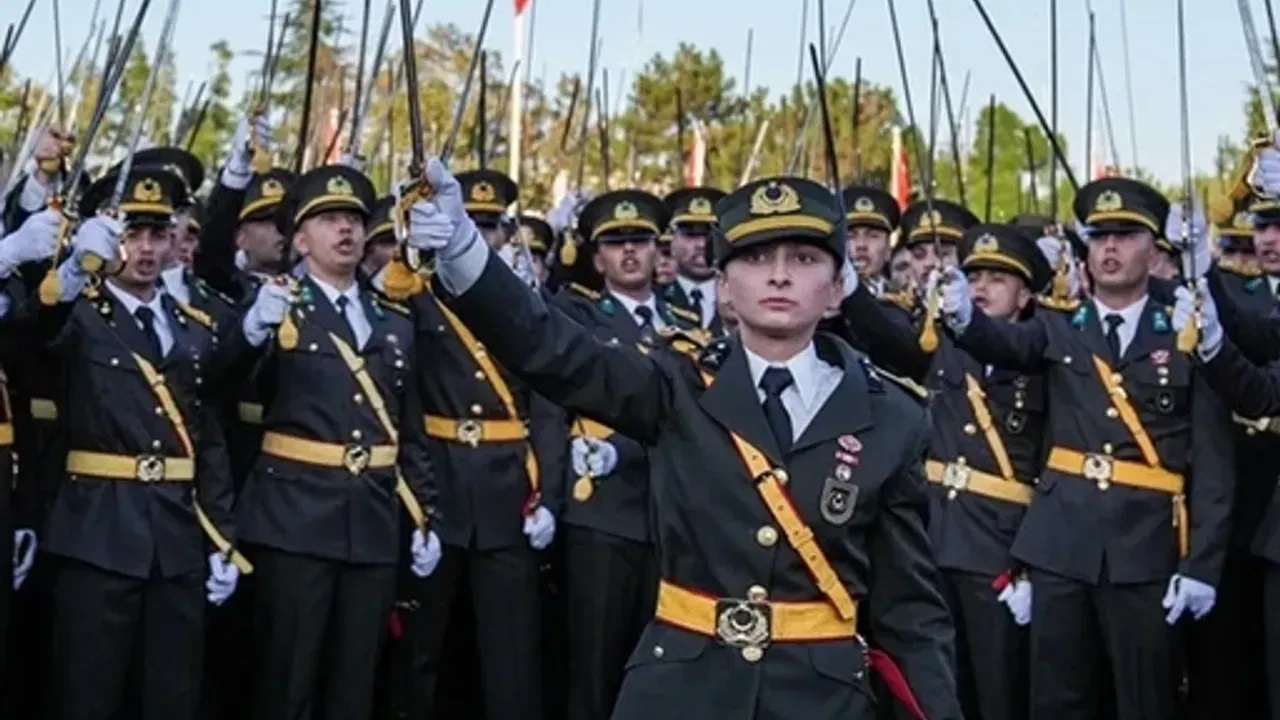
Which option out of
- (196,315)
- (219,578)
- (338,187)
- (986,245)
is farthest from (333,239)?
(986,245)

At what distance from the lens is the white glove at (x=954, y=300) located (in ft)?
23.0

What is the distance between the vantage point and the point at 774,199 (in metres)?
4.29

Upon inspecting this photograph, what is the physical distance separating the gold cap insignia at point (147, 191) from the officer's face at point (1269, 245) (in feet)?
14.6

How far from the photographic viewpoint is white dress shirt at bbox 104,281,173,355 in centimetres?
675

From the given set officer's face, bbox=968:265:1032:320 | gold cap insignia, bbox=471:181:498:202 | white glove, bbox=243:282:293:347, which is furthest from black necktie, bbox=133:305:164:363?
officer's face, bbox=968:265:1032:320

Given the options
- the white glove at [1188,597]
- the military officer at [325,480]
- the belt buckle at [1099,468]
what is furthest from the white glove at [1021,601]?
the military officer at [325,480]

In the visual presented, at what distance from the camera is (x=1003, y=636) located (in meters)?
7.79

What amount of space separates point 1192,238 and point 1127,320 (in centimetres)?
84

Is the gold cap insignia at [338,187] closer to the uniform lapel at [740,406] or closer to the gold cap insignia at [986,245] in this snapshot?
the gold cap insignia at [986,245]

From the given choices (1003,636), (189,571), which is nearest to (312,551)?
(189,571)

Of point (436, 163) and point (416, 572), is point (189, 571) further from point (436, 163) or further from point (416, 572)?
point (436, 163)

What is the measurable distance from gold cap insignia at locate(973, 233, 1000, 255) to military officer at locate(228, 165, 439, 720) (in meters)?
2.55

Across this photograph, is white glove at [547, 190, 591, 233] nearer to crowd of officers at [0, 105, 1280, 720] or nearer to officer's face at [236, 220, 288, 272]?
crowd of officers at [0, 105, 1280, 720]

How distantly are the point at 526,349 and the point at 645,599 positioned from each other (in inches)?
159
